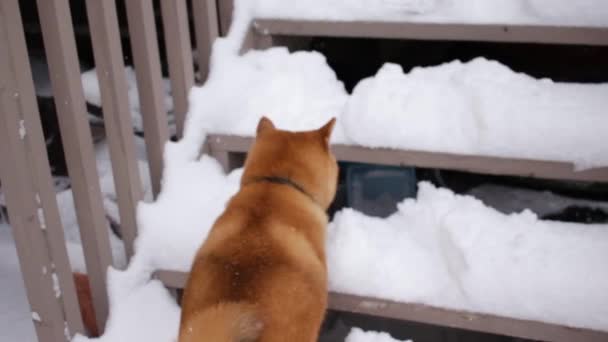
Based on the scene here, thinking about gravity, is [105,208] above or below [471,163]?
below

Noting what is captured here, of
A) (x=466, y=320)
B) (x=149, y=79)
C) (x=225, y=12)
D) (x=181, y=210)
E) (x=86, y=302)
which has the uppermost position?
(x=225, y=12)

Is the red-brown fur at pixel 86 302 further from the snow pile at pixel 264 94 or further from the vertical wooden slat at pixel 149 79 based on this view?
the snow pile at pixel 264 94

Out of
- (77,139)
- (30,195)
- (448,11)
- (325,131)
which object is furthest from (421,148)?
(30,195)

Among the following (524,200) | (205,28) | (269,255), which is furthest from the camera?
(524,200)

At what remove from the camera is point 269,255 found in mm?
1312

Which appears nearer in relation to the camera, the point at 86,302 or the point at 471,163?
the point at 471,163

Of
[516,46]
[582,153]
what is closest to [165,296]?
[582,153]

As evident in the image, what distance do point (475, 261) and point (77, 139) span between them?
3.48 feet

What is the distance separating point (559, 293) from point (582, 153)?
386 millimetres

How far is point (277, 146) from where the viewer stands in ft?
5.17

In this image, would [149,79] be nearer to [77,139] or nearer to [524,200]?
[77,139]

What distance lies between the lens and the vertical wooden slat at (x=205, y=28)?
1975 mm

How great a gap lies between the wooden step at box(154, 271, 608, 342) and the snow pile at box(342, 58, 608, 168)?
17.1 inches

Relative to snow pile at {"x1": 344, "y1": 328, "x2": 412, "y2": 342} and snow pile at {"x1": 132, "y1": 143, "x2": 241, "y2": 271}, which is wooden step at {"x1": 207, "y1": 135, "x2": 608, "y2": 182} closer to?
snow pile at {"x1": 132, "y1": 143, "x2": 241, "y2": 271}
